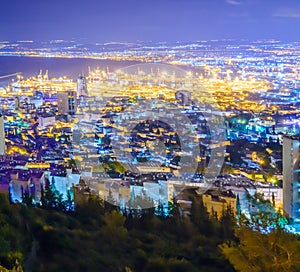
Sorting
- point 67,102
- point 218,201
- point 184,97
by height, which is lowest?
point 218,201

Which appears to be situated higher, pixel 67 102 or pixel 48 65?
pixel 48 65

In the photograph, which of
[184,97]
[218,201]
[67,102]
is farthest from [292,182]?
[67,102]

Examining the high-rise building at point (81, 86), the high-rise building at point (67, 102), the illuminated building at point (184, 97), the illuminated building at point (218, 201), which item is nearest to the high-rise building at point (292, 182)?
the illuminated building at point (218, 201)

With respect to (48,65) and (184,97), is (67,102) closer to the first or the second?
(48,65)

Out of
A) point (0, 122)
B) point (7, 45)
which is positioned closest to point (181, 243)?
point (0, 122)

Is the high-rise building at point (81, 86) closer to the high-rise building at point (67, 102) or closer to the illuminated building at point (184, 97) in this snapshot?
the high-rise building at point (67, 102)

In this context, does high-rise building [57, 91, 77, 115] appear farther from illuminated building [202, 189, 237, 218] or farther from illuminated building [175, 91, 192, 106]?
illuminated building [202, 189, 237, 218]

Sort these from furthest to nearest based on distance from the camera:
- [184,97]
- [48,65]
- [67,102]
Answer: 1. [48,65]
2. [67,102]
3. [184,97]

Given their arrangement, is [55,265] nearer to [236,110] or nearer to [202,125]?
[202,125]
